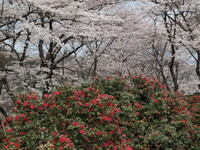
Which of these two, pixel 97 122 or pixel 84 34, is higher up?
pixel 84 34

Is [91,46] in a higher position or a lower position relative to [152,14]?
lower

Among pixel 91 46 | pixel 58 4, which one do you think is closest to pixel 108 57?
pixel 91 46

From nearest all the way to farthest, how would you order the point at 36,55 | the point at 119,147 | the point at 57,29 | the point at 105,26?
the point at 119,147 → the point at 105,26 → the point at 57,29 → the point at 36,55

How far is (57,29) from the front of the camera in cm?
1273

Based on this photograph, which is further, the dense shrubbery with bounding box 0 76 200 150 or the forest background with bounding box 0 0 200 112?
the forest background with bounding box 0 0 200 112

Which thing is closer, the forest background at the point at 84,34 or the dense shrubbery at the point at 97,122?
the dense shrubbery at the point at 97,122

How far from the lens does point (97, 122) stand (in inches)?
178

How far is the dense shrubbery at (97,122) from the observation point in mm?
3941

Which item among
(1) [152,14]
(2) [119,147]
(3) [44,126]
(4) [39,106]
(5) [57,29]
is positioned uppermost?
(1) [152,14]

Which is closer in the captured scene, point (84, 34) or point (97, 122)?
point (97, 122)

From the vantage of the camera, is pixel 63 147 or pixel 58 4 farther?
pixel 58 4

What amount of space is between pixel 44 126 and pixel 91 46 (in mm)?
10263

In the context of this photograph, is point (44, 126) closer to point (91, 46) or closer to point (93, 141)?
point (93, 141)

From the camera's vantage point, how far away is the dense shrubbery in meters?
3.94
